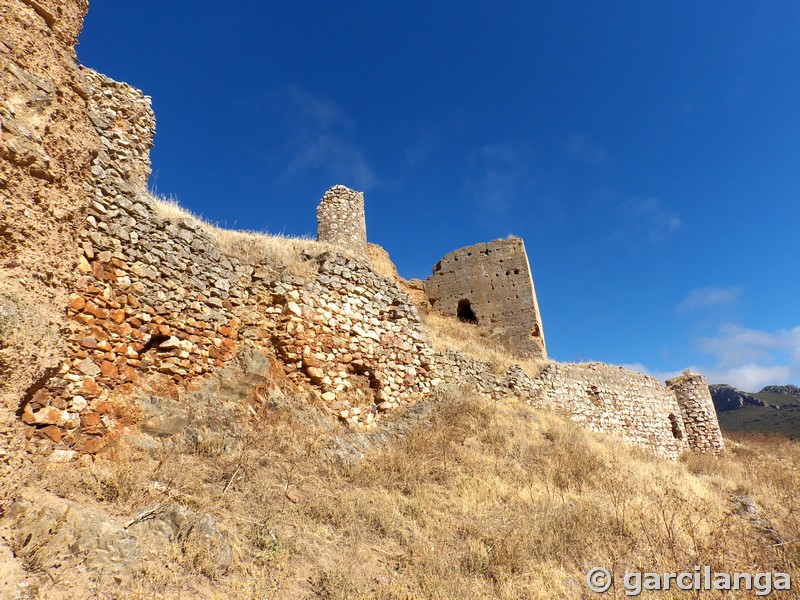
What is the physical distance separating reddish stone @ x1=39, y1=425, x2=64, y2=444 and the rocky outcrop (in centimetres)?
8256

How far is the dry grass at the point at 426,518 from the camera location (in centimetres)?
393

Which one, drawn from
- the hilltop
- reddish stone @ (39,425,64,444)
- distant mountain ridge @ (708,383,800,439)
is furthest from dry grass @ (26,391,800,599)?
distant mountain ridge @ (708,383,800,439)

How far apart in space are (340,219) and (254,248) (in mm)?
6820

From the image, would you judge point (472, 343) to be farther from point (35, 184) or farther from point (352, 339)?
point (35, 184)

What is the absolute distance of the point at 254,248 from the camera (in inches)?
321

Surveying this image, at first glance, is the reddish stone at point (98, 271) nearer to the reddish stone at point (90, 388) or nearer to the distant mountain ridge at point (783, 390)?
the reddish stone at point (90, 388)

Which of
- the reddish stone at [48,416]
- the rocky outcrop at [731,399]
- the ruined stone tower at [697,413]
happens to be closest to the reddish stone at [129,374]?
the reddish stone at [48,416]

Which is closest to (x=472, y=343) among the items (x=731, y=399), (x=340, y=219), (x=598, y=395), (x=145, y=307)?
(x=598, y=395)

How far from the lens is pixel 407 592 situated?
3924mm

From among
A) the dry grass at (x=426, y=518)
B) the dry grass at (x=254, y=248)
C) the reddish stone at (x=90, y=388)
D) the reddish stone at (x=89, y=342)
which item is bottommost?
the dry grass at (x=426, y=518)

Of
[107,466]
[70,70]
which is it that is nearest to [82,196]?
[70,70]

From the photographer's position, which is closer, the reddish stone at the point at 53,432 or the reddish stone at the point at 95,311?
the reddish stone at the point at 53,432

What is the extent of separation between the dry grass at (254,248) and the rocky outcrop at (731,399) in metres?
78.9

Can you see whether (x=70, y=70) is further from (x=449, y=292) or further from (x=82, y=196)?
(x=449, y=292)
